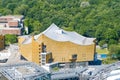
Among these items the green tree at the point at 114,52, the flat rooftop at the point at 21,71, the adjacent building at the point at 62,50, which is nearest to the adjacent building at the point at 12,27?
the adjacent building at the point at 62,50

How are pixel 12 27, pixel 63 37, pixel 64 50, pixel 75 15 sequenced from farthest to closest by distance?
pixel 75 15 → pixel 12 27 → pixel 63 37 → pixel 64 50

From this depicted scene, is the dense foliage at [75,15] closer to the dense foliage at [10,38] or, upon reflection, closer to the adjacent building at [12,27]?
the adjacent building at [12,27]

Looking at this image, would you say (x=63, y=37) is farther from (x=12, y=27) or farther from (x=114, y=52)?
(x=12, y=27)

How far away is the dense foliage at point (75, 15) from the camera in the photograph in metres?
46.6

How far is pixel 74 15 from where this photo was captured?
55125mm

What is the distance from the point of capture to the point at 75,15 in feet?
178

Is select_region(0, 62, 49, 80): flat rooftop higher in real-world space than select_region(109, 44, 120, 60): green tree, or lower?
higher

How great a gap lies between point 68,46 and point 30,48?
2783 mm

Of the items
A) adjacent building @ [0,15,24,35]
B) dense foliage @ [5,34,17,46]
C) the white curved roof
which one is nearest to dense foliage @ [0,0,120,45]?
adjacent building @ [0,15,24,35]

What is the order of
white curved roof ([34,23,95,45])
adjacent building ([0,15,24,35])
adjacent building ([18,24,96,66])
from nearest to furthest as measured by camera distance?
adjacent building ([18,24,96,66])
white curved roof ([34,23,95,45])
adjacent building ([0,15,24,35])

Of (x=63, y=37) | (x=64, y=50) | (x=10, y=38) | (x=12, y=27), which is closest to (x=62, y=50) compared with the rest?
(x=64, y=50)

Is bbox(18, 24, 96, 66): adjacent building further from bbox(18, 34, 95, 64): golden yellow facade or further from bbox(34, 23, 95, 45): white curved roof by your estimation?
bbox(34, 23, 95, 45): white curved roof

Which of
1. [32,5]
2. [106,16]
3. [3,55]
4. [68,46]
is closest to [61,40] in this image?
[68,46]

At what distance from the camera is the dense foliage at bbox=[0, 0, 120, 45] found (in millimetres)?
46622
